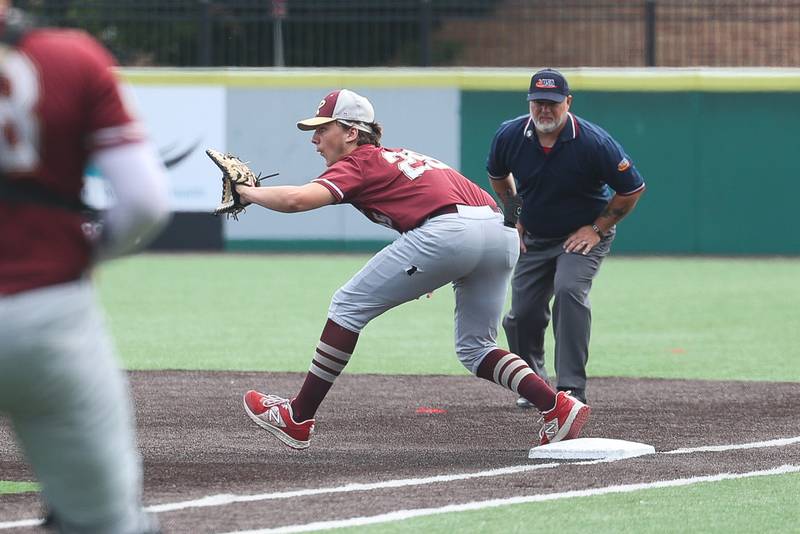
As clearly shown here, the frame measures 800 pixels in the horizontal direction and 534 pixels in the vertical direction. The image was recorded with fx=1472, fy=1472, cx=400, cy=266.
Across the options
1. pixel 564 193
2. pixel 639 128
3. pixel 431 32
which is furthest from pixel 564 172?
pixel 431 32

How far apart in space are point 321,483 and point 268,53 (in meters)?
18.5

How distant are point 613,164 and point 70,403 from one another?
17.4 feet

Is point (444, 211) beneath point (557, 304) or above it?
above

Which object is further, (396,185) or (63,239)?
(396,185)

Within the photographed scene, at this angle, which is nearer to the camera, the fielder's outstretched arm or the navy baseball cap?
the fielder's outstretched arm

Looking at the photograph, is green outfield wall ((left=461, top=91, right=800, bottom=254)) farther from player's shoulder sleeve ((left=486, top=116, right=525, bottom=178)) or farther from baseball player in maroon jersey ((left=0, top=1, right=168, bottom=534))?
baseball player in maroon jersey ((left=0, top=1, right=168, bottom=534))

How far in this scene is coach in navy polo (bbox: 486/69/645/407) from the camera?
8172 mm

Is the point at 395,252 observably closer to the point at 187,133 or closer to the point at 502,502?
the point at 502,502

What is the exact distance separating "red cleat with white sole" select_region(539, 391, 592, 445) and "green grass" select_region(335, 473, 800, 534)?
0.99 m

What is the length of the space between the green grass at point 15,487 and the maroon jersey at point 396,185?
5.98 feet

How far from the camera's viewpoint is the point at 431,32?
2527 centimetres

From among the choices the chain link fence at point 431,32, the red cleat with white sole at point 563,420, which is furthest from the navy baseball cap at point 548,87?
the chain link fence at point 431,32

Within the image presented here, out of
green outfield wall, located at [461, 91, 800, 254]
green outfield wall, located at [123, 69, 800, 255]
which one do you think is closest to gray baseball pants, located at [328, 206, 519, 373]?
green outfield wall, located at [123, 69, 800, 255]

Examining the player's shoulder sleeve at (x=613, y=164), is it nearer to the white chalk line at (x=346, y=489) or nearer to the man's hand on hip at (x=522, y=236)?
the man's hand on hip at (x=522, y=236)
